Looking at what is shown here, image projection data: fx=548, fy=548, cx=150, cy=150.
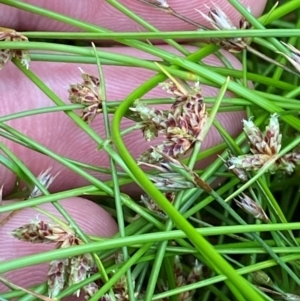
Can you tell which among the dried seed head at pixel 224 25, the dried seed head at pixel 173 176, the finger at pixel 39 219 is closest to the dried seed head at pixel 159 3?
the dried seed head at pixel 224 25

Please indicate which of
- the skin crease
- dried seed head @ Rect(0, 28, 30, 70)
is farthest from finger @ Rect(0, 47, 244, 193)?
dried seed head @ Rect(0, 28, 30, 70)

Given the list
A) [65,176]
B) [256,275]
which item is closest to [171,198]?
[256,275]

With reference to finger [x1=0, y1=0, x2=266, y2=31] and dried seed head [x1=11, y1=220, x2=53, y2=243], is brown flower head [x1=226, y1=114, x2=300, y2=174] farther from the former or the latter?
finger [x1=0, y1=0, x2=266, y2=31]

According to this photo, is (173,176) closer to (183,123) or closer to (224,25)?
(183,123)

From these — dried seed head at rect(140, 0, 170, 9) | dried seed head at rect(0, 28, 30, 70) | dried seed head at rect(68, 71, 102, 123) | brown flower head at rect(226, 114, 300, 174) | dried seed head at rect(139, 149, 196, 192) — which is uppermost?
dried seed head at rect(140, 0, 170, 9)

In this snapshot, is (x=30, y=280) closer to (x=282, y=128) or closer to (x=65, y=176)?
(x=65, y=176)

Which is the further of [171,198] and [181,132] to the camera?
[171,198]

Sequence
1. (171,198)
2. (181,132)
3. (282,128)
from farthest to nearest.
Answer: (282,128), (171,198), (181,132)

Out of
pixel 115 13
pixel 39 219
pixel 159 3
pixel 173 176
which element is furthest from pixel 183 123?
pixel 115 13
